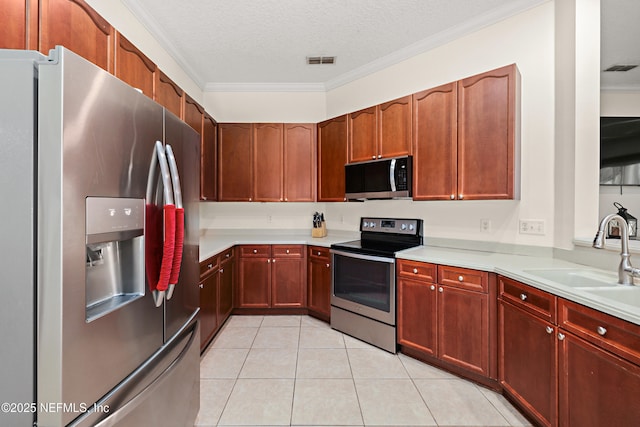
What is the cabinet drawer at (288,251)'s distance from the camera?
3.24m

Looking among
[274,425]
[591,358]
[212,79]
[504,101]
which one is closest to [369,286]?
[274,425]

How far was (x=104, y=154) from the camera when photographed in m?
0.85

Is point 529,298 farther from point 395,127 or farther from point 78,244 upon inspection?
point 78,244

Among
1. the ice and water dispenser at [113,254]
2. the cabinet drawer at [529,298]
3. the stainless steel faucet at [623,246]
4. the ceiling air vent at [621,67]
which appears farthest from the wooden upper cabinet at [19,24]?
the ceiling air vent at [621,67]

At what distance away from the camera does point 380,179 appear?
2.77 meters

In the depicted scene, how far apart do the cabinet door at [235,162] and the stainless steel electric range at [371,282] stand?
1448 millimetres

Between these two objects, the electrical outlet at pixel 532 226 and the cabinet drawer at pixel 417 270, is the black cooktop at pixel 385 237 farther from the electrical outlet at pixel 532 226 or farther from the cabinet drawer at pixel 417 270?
the electrical outlet at pixel 532 226

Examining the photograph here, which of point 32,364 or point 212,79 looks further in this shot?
point 212,79

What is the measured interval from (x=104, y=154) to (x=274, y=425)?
172cm

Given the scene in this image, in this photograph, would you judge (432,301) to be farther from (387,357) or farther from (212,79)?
(212,79)

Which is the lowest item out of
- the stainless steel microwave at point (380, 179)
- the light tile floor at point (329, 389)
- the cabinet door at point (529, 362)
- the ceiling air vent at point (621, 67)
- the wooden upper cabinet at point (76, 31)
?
the light tile floor at point (329, 389)

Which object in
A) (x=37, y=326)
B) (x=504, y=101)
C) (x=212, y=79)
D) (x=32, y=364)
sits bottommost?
(x=32, y=364)

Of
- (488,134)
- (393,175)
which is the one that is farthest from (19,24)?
(488,134)

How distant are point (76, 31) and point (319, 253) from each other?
2.53m
